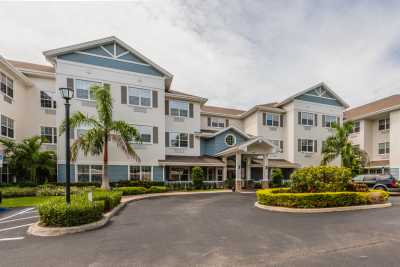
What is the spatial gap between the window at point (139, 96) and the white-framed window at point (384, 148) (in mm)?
29571

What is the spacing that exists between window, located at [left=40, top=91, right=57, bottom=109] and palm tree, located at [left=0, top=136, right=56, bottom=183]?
4.79 metres

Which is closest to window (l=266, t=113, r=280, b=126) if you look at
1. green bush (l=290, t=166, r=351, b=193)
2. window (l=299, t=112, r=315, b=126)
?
window (l=299, t=112, r=315, b=126)

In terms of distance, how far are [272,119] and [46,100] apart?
82.4 ft

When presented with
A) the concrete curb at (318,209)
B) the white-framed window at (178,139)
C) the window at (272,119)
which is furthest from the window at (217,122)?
the concrete curb at (318,209)

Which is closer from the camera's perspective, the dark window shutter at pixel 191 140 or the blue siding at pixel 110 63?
the blue siding at pixel 110 63

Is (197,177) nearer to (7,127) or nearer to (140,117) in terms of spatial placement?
(140,117)

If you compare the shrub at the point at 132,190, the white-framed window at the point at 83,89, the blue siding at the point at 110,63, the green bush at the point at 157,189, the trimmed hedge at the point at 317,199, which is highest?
the blue siding at the point at 110,63

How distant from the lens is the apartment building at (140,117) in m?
18.8

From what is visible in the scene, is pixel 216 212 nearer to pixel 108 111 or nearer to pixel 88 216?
pixel 88 216

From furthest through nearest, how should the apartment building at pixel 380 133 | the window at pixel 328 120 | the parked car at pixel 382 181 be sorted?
the window at pixel 328 120
the apartment building at pixel 380 133
the parked car at pixel 382 181

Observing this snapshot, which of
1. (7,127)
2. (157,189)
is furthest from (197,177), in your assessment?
(7,127)

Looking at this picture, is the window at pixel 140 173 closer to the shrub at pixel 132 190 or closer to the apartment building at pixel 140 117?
the apartment building at pixel 140 117

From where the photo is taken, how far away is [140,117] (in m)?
20.9

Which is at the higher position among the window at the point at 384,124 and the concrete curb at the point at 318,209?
the window at the point at 384,124
